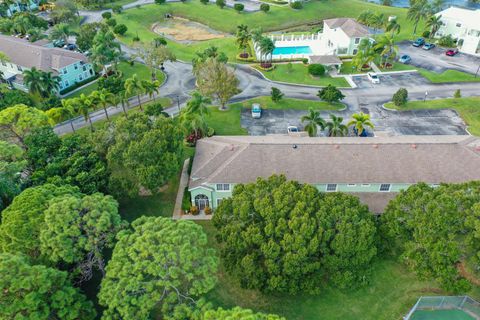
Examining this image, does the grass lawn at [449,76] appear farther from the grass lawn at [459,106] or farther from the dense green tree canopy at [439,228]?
the dense green tree canopy at [439,228]

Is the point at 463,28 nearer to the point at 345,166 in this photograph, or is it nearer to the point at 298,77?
the point at 298,77

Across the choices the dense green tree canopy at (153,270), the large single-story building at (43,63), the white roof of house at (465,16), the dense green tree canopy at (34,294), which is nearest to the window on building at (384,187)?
the dense green tree canopy at (153,270)

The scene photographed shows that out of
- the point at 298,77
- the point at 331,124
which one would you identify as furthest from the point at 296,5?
the point at 331,124

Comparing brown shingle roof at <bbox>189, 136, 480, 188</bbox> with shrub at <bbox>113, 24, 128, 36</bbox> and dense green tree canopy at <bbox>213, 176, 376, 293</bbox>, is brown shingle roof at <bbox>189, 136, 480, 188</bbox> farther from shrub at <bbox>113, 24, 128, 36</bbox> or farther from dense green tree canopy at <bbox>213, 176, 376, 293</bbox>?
shrub at <bbox>113, 24, 128, 36</bbox>

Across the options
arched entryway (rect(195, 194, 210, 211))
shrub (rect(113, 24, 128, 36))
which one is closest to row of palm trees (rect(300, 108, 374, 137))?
arched entryway (rect(195, 194, 210, 211))

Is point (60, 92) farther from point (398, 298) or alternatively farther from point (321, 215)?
point (398, 298)
